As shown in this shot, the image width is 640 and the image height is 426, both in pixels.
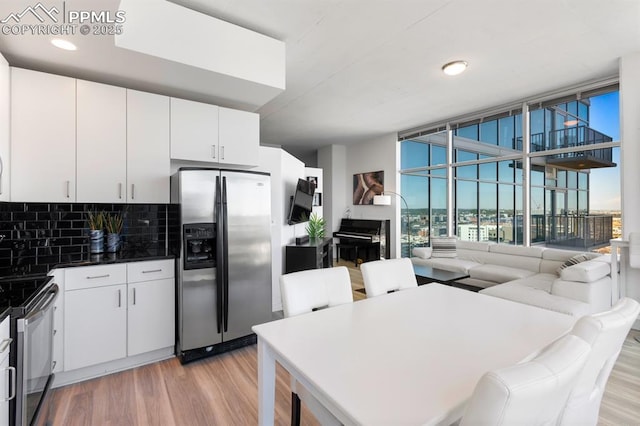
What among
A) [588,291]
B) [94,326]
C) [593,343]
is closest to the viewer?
[593,343]

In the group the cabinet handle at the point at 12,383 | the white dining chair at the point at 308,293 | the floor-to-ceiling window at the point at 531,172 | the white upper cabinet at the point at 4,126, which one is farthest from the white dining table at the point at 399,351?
the floor-to-ceiling window at the point at 531,172

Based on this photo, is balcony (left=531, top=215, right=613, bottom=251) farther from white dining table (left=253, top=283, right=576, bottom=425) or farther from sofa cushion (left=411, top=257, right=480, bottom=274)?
white dining table (left=253, top=283, right=576, bottom=425)

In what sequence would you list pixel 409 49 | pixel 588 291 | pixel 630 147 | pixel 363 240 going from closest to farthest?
1. pixel 588 291
2. pixel 409 49
3. pixel 630 147
4. pixel 363 240

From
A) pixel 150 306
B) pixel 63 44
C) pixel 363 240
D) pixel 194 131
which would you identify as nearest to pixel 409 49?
pixel 194 131

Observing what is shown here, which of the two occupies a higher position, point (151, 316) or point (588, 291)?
point (588, 291)

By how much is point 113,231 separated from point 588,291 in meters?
4.70

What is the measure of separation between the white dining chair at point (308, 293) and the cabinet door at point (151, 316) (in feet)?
5.02

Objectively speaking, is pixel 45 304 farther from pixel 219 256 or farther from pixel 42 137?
pixel 42 137

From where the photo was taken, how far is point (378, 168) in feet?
23.2

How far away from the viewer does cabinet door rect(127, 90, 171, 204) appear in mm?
2656

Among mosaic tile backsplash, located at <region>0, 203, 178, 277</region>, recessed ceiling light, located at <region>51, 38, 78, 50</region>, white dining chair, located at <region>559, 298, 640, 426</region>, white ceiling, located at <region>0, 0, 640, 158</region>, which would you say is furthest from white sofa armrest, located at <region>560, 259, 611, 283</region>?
recessed ceiling light, located at <region>51, 38, 78, 50</region>

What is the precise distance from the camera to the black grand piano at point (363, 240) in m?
6.80

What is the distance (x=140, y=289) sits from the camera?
99.6 inches

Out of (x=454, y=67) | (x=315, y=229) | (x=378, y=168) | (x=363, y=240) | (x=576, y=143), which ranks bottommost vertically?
(x=363, y=240)
